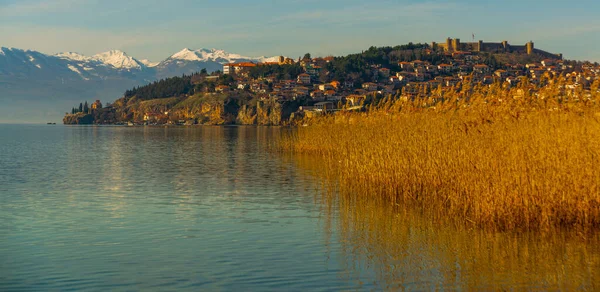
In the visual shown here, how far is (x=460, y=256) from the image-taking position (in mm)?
15938

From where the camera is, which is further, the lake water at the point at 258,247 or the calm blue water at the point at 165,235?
the calm blue water at the point at 165,235

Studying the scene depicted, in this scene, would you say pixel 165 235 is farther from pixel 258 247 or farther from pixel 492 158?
pixel 492 158

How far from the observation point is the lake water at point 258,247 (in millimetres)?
13969

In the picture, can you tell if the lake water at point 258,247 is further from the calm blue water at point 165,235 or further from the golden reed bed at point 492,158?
the golden reed bed at point 492,158

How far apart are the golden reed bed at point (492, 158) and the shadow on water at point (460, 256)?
2.60ft

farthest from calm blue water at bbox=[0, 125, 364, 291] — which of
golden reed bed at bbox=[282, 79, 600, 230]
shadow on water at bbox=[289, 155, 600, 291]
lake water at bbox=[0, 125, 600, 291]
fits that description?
golden reed bed at bbox=[282, 79, 600, 230]

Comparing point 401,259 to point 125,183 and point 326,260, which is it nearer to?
point 326,260

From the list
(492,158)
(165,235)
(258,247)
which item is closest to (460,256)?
(492,158)

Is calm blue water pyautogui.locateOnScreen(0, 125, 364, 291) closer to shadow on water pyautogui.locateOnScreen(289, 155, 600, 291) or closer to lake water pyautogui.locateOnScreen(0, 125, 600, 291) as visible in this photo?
lake water pyautogui.locateOnScreen(0, 125, 600, 291)

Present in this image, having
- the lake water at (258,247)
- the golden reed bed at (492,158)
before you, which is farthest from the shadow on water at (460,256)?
the golden reed bed at (492,158)

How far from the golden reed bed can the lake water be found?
2.82 feet

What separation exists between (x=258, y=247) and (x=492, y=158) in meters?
7.05

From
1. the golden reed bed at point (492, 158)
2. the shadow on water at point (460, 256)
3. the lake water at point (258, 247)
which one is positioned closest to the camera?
the shadow on water at point (460, 256)

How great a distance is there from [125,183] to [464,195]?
1853cm
